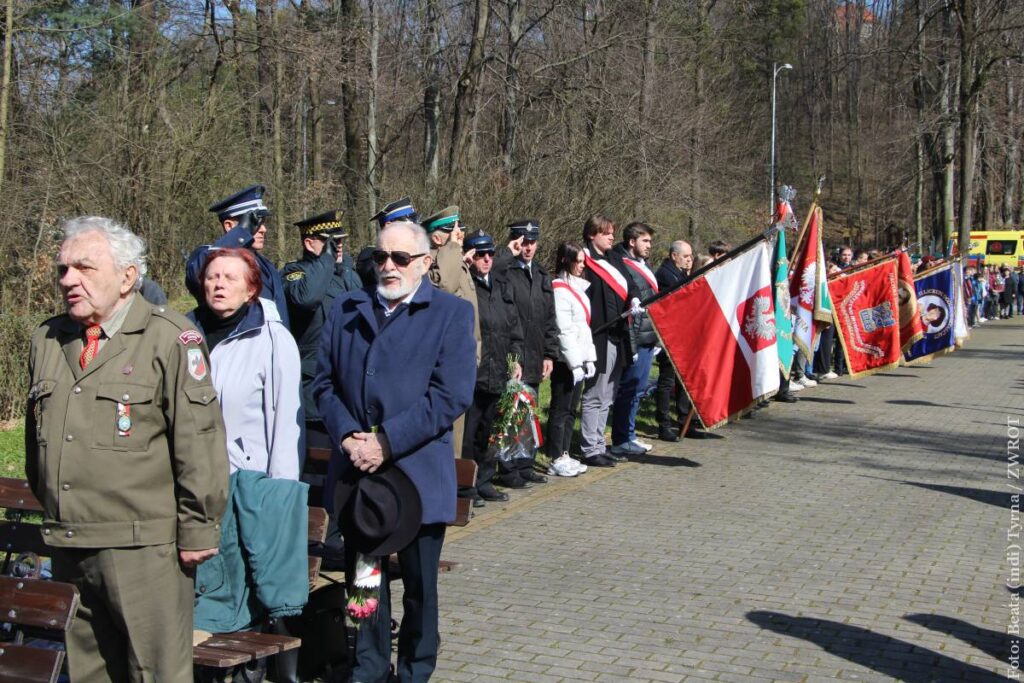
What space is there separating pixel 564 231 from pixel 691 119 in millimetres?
10172

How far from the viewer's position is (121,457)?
3.85 meters

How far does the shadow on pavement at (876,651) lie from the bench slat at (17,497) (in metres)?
3.66

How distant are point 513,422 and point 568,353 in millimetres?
976

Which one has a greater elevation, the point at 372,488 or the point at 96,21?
the point at 96,21

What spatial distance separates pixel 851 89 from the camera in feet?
212

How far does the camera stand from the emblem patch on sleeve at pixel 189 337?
3.99 metres

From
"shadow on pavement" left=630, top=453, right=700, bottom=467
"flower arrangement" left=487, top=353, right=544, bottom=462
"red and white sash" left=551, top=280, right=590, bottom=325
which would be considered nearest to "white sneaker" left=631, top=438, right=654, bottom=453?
"shadow on pavement" left=630, top=453, right=700, bottom=467

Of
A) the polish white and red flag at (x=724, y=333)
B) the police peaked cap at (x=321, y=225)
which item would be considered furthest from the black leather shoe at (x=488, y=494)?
the police peaked cap at (x=321, y=225)

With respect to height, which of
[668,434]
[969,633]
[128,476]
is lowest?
[969,633]

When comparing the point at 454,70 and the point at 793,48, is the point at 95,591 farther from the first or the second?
the point at 793,48

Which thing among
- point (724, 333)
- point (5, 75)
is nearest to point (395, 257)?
point (724, 333)

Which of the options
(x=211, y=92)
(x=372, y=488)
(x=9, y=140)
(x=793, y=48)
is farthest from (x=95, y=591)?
(x=793, y=48)

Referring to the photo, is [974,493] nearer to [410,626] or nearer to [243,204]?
[410,626]

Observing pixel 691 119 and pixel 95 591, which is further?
pixel 691 119
